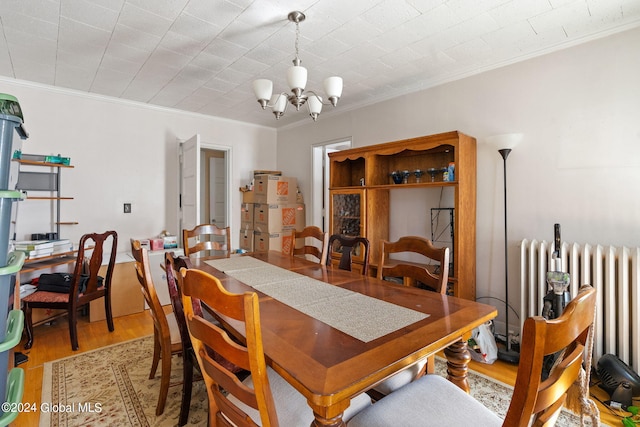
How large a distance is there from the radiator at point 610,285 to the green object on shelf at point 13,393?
9.25ft

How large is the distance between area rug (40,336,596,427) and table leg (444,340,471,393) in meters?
0.67

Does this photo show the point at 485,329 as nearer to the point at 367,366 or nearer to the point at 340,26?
the point at 367,366

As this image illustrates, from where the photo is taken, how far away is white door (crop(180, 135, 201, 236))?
366 cm

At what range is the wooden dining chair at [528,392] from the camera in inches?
28.0

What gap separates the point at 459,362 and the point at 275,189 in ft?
11.4

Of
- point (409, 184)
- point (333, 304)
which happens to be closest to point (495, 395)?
point (333, 304)

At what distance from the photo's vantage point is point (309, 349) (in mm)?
1017

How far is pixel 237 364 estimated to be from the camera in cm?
93

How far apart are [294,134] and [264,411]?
442 cm

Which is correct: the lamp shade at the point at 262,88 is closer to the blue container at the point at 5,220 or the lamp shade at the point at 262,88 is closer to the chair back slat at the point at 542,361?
the blue container at the point at 5,220

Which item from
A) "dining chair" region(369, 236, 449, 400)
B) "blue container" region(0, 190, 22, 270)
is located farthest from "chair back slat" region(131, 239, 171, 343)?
"dining chair" region(369, 236, 449, 400)

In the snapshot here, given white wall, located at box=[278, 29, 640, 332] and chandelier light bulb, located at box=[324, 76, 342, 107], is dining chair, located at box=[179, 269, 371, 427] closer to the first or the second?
chandelier light bulb, located at box=[324, 76, 342, 107]

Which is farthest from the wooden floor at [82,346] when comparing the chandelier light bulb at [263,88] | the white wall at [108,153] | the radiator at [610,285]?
the chandelier light bulb at [263,88]

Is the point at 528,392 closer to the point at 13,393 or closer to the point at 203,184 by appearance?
the point at 13,393
